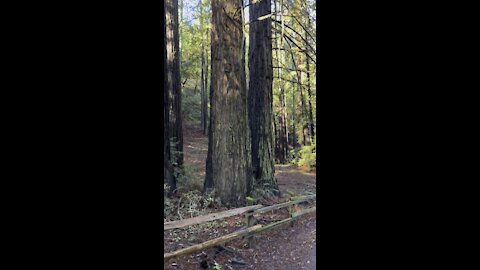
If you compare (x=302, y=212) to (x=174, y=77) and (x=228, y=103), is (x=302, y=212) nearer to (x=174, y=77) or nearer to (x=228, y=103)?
(x=228, y=103)

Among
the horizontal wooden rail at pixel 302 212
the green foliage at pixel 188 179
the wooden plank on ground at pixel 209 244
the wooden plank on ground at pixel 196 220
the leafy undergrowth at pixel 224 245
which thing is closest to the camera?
the wooden plank on ground at pixel 209 244

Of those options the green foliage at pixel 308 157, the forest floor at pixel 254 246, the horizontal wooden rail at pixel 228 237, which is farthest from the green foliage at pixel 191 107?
the horizontal wooden rail at pixel 228 237

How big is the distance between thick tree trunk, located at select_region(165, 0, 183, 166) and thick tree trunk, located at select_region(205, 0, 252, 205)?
809 mm

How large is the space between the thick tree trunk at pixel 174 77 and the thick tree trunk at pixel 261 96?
89cm

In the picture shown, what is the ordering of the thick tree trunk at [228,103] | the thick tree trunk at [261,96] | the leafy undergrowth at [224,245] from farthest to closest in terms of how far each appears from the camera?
the thick tree trunk at [261,96] < the thick tree trunk at [228,103] < the leafy undergrowth at [224,245]

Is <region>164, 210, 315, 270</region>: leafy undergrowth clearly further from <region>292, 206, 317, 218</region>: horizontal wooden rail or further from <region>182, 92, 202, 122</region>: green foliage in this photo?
<region>182, 92, 202, 122</region>: green foliage

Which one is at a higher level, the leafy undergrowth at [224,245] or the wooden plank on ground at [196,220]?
the wooden plank on ground at [196,220]

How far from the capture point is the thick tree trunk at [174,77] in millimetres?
4223

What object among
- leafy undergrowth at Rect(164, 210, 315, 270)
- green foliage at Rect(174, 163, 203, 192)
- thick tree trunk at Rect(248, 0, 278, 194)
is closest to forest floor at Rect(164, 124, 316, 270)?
leafy undergrowth at Rect(164, 210, 315, 270)

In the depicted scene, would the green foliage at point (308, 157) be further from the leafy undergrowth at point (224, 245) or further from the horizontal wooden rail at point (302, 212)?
the leafy undergrowth at point (224, 245)

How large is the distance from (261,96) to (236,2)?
1264 millimetres
